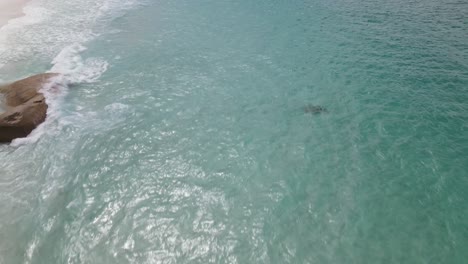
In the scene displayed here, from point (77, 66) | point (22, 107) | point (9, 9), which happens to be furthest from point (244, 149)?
point (9, 9)

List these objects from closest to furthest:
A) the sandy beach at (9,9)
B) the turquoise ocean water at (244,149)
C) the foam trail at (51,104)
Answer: the turquoise ocean water at (244,149) < the foam trail at (51,104) < the sandy beach at (9,9)

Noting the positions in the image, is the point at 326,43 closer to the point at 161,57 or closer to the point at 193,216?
the point at 161,57

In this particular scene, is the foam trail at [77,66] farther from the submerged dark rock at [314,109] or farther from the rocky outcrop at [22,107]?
the submerged dark rock at [314,109]

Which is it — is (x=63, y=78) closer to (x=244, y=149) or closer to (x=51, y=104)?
(x=51, y=104)

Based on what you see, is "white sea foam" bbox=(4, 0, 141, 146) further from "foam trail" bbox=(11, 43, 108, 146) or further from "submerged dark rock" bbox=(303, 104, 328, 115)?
"submerged dark rock" bbox=(303, 104, 328, 115)

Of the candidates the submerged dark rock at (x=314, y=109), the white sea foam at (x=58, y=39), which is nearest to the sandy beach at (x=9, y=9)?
the white sea foam at (x=58, y=39)

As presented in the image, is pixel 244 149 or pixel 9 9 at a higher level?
pixel 9 9
